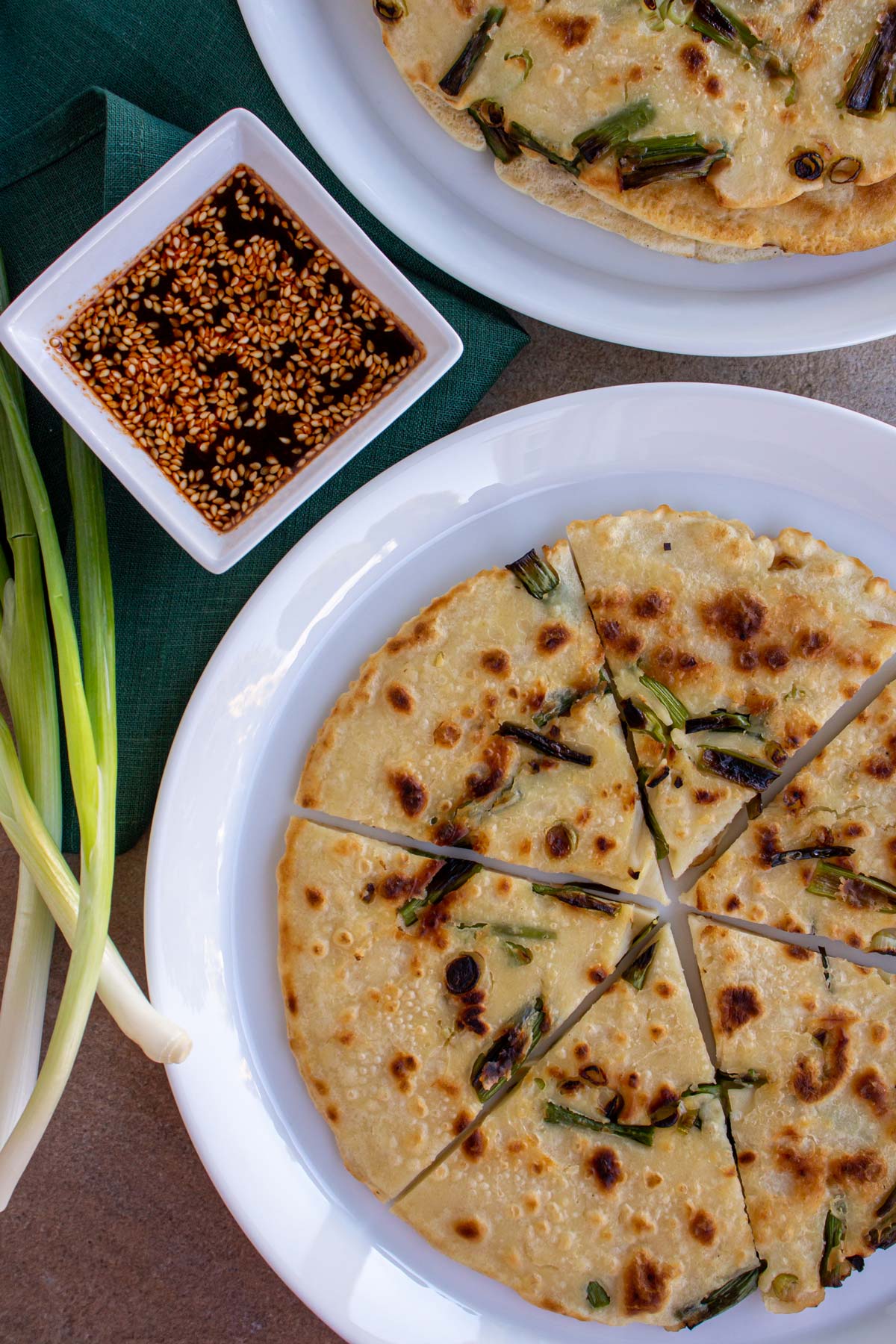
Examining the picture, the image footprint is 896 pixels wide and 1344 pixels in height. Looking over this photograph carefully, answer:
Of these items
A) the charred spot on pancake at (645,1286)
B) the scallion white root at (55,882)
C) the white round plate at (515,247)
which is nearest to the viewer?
the charred spot on pancake at (645,1286)

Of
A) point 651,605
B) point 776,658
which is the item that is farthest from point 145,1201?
point 776,658

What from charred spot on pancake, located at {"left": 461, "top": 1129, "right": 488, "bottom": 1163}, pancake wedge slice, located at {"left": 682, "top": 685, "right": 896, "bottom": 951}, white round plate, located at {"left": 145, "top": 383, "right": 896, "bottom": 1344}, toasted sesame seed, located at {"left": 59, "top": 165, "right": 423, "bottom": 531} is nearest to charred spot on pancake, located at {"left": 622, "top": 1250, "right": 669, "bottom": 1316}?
→ white round plate, located at {"left": 145, "top": 383, "right": 896, "bottom": 1344}

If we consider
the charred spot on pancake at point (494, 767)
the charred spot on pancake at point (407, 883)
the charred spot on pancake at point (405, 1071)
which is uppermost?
the charred spot on pancake at point (494, 767)

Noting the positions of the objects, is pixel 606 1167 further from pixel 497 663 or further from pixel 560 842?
pixel 497 663

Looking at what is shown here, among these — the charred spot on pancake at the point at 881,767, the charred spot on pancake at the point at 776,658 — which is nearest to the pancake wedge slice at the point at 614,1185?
the charred spot on pancake at the point at 881,767

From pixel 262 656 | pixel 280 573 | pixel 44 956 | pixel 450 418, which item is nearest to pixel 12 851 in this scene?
pixel 44 956

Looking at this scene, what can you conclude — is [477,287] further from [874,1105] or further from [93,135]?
[874,1105]

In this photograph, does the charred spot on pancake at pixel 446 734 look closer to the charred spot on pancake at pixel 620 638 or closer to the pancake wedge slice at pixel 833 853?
the charred spot on pancake at pixel 620 638
